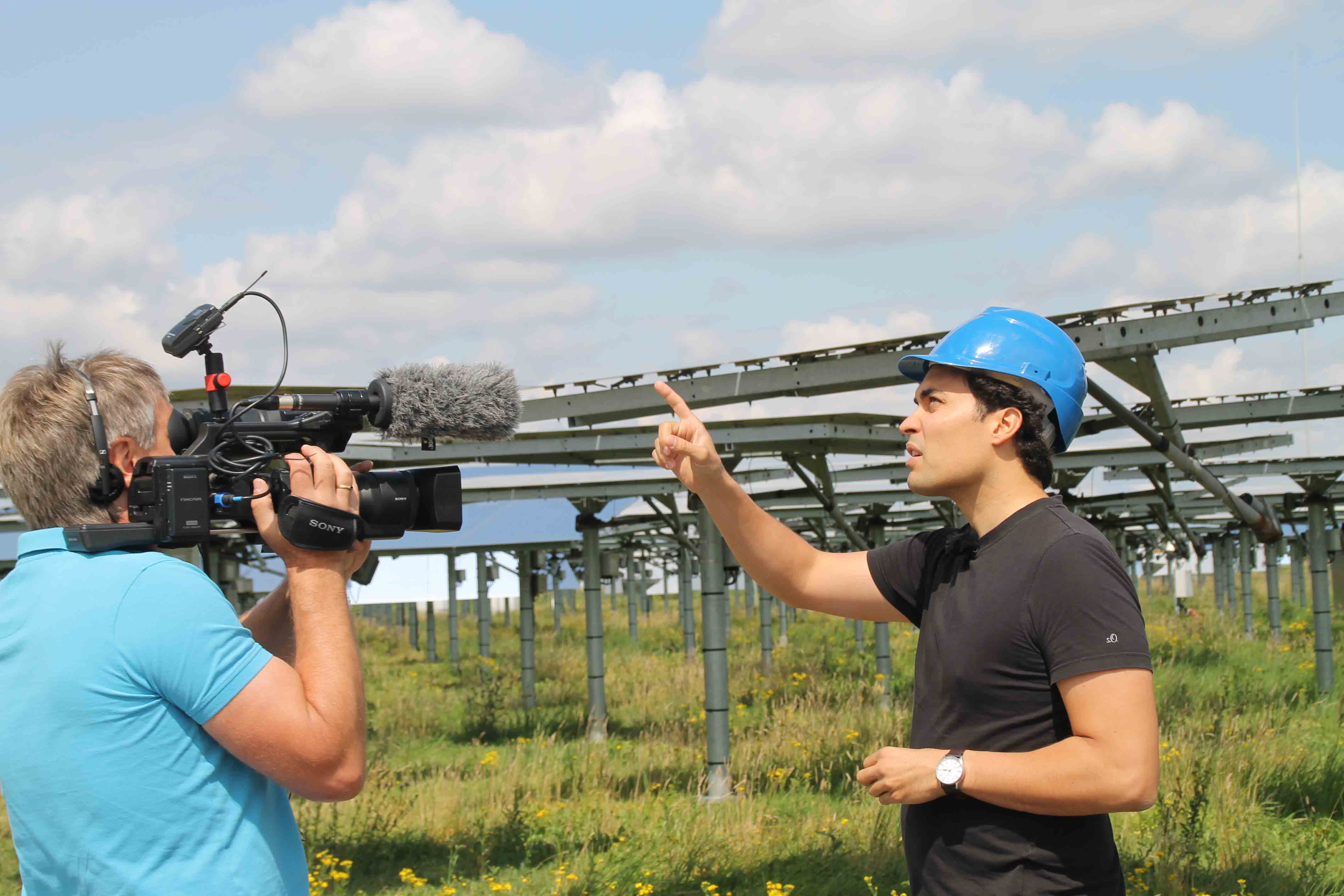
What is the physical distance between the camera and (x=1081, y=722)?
2.23 metres

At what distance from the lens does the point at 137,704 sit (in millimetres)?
2131

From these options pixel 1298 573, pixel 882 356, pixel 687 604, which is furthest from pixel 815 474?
pixel 1298 573

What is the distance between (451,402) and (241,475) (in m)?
0.58

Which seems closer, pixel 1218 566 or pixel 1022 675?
pixel 1022 675

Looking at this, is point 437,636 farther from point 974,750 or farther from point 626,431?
point 974,750

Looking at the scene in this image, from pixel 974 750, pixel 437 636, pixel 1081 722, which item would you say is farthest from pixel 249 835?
pixel 437 636

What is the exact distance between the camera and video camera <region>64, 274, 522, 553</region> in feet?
7.45

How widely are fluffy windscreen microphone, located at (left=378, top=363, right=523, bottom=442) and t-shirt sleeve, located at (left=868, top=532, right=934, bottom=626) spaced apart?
945 mm

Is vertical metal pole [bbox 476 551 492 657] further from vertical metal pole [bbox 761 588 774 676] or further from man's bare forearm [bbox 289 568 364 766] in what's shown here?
man's bare forearm [bbox 289 568 364 766]

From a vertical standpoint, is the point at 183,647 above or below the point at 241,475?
below

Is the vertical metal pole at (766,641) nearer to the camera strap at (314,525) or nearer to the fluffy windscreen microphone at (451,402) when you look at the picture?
the fluffy windscreen microphone at (451,402)

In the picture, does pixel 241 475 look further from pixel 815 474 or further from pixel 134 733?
pixel 815 474

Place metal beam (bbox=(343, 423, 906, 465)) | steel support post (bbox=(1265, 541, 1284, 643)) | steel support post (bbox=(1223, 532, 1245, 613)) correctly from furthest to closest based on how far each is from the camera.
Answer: steel support post (bbox=(1223, 532, 1245, 613)), steel support post (bbox=(1265, 541, 1284, 643)), metal beam (bbox=(343, 423, 906, 465))

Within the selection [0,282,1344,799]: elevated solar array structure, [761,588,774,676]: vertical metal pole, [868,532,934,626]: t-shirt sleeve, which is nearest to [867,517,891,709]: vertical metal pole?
[0,282,1344,799]: elevated solar array structure
